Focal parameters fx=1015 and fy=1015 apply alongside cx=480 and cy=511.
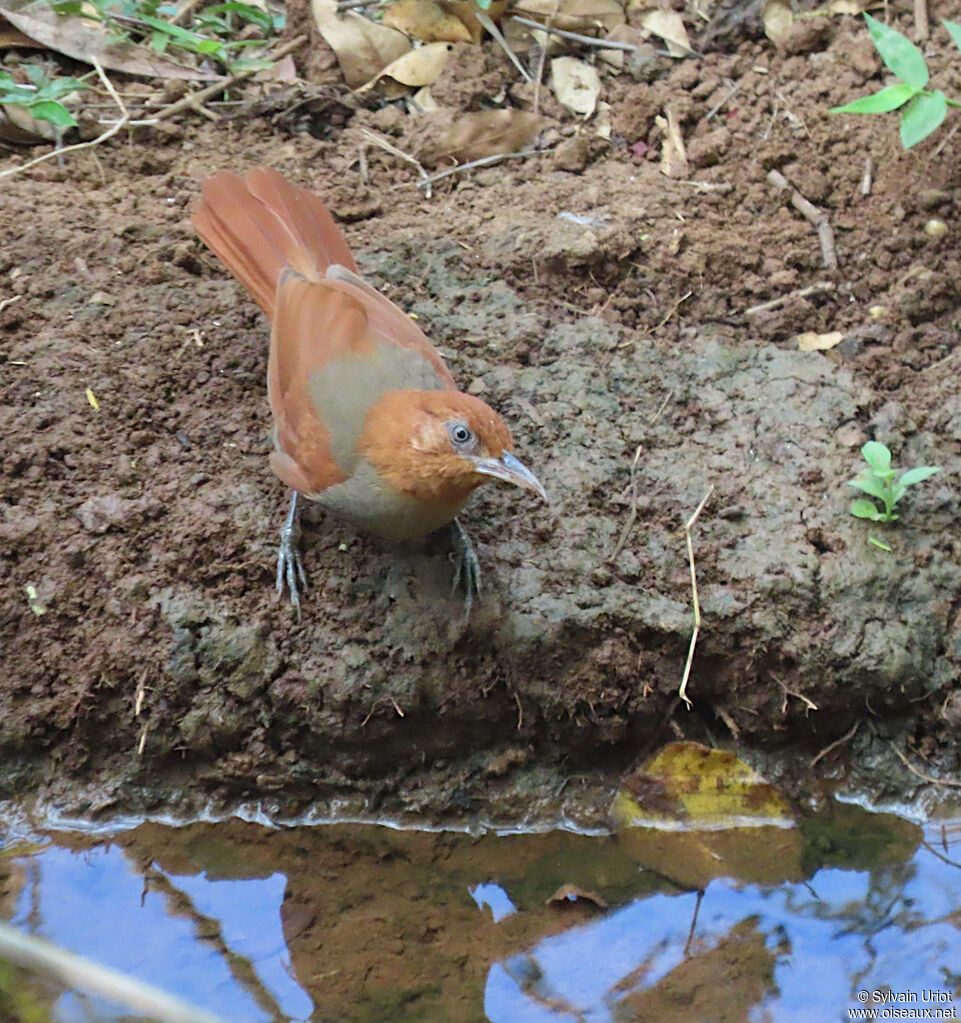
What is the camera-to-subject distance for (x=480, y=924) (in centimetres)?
269

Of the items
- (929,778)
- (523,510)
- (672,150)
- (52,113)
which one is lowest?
(929,778)

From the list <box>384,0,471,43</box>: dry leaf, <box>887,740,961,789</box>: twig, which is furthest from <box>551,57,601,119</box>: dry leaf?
<box>887,740,961,789</box>: twig

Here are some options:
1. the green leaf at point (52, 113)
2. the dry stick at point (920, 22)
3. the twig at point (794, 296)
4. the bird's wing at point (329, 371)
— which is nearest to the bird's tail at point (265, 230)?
the bird's wing at point (329, 371)

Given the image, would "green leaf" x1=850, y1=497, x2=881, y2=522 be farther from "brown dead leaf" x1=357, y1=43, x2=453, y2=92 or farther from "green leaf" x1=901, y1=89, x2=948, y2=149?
"brown dead leaf" x1=357, y1=43, x2=453, y2=92

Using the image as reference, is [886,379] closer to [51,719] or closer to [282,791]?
[282,791]

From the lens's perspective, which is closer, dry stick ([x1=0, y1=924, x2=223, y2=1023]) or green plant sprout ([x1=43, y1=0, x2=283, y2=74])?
dry stick ([x1=0, y1=924, x2=223, y2=1023])

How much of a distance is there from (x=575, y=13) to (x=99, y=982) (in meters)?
4.74

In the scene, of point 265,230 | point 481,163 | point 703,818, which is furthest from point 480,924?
point 481,163

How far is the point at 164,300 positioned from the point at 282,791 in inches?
70.4

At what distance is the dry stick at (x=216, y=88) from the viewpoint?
443 cm

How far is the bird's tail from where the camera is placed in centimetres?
337

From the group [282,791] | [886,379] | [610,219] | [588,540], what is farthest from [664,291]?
[282,791]

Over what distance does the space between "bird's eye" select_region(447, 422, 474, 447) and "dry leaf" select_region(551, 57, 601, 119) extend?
2418 millimetres

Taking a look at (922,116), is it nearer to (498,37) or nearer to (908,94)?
(908,94)
